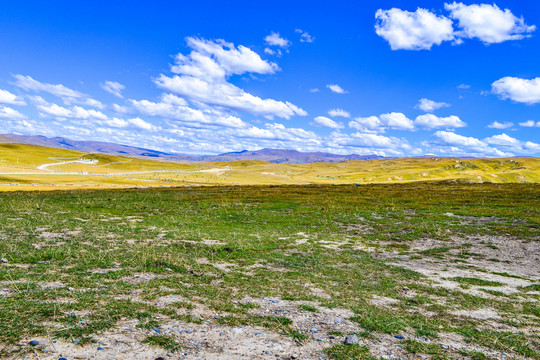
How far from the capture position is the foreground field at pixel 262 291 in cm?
733

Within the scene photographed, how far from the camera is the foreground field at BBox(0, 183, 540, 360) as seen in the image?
24.0 ft

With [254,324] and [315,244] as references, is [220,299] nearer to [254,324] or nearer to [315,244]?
[254,324]

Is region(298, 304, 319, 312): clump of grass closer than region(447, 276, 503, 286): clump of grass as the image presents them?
Yes

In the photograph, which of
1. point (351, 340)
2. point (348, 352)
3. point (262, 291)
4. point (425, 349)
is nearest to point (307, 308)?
point (262, 291)

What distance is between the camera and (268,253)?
17812 millimetres

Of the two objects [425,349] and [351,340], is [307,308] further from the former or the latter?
[425,349]

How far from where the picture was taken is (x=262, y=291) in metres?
11.3

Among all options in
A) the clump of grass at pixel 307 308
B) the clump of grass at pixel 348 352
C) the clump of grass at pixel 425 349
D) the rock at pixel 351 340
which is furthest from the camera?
the clump of grass at pixel 307 308

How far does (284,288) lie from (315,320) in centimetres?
292

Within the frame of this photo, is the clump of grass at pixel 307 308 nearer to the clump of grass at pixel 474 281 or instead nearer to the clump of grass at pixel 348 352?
the clump of grass at pixel 348 352

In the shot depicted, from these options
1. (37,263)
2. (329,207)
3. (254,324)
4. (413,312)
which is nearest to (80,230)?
(37,263)

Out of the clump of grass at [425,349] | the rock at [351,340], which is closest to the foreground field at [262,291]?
the clump of grass at [425,349]

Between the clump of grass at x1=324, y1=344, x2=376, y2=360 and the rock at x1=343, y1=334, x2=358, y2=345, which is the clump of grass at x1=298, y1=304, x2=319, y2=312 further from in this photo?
the clump of grass at x1=324, y1=344, x2=376, y2=360

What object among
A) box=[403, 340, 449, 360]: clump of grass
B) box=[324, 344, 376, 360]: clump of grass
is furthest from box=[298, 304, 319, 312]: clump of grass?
box=[403, 340, 449, 360]: clump of grass
